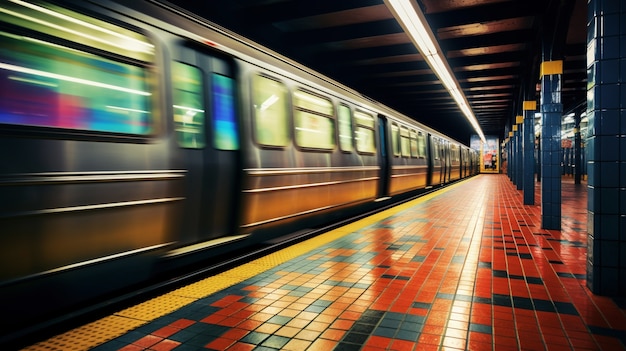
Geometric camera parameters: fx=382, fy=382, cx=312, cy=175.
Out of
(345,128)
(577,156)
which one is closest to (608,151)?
(345,128)

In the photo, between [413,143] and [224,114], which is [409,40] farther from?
[224,114]

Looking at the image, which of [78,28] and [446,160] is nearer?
[78,28]

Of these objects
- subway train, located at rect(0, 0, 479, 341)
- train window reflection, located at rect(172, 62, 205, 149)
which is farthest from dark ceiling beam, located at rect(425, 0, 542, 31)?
train window reflection, located at rect(172, 62, 205, 149)

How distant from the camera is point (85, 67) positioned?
9.96 feet

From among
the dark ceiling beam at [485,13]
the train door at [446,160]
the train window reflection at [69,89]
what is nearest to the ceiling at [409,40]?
the dark ceiling beam at [485,13]

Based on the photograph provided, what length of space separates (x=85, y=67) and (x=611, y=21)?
4504mm

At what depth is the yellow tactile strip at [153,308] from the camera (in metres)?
2.61

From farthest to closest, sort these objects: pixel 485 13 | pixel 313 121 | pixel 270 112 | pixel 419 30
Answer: pixel 485 13
pixel 419 30
pixel 313 121
pixel 270 112

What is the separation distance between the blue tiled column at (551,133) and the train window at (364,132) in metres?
3.47

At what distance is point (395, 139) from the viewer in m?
11.0

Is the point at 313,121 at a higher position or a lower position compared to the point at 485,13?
lower

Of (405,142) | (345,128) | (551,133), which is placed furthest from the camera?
(405,142)

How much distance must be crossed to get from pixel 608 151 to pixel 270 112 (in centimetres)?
377

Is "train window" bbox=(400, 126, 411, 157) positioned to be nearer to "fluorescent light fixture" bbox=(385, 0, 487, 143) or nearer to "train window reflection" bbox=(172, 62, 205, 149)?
"fluorescent light fixture" bbox=(385, 0, 487, 143)
